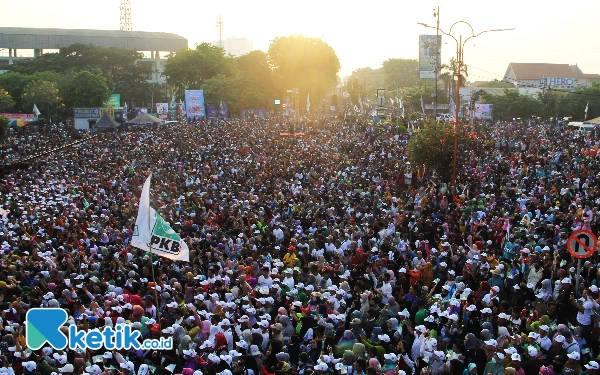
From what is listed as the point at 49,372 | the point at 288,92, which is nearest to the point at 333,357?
the point at 49,372

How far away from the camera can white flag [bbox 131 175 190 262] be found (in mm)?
8583

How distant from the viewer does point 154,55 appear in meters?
92.9

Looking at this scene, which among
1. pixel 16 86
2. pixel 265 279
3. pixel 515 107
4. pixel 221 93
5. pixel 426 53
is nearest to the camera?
pixel 265 279

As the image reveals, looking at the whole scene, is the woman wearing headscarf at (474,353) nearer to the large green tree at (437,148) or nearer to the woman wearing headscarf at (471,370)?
the woman wearing headscarf at (471,370)

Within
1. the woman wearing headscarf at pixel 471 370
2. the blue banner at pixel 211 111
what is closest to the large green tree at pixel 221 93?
the blue banner at pixel 211 111

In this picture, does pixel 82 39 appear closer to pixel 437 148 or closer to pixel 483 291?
pixel 437 148

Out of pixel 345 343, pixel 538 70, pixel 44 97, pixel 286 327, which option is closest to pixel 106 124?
pixel 44 97

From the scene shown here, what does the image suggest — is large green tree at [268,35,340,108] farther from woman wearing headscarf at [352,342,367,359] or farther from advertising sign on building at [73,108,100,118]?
woman wearing headscarf at [352,342,367,359]

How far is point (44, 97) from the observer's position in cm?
5009

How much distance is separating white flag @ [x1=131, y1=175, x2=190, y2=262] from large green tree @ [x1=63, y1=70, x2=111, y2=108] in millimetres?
45305

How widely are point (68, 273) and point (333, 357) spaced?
628 cm

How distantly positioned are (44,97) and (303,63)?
3307 centimetres

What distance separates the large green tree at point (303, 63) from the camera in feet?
244

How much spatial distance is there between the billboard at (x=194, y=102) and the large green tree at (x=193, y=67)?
17.9 meters
